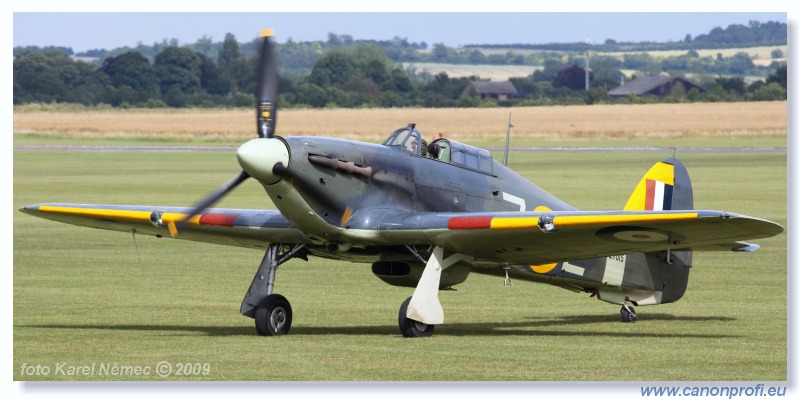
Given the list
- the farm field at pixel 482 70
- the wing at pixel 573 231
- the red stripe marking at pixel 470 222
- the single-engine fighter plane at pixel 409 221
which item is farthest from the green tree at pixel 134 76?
the red stripe marking at pixel 470 222

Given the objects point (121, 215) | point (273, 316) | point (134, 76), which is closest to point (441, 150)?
point (273, 316)

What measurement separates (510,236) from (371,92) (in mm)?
77673

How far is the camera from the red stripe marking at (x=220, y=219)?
1641cm

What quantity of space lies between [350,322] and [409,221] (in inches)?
108

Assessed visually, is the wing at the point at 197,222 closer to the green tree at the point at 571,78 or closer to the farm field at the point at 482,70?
the green tree at the point at 571,78

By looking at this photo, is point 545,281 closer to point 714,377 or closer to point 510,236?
point 510,236

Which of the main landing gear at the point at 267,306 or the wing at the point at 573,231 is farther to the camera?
the main landing gear at the point at 267,306

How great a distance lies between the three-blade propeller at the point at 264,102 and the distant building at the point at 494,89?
298 ft

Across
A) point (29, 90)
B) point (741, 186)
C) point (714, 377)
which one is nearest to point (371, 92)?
point (29, 90)

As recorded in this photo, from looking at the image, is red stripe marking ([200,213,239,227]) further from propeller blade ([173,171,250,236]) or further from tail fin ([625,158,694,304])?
tail fin ([625,158,694,304])

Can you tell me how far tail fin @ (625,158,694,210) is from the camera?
1834cm

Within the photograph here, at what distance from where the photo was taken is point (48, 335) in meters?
15.3

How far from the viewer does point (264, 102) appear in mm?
14719

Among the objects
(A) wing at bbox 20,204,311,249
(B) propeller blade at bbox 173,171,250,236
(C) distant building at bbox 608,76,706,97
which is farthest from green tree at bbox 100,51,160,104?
(B) propeller blade at bbox 173,171,250,236
